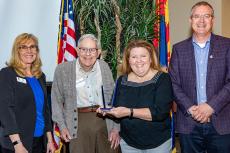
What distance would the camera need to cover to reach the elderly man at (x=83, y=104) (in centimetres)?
291

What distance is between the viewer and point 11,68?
9.11ft

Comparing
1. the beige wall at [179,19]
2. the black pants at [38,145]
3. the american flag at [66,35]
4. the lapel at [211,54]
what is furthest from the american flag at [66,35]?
the beige wall at [179,19]

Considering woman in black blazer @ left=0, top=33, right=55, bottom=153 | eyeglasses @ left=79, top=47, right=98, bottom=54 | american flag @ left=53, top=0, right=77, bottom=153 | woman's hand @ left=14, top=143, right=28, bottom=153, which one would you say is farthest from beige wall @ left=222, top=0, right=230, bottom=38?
woman's hand @ left=14, top=143, right=28, bottom=153

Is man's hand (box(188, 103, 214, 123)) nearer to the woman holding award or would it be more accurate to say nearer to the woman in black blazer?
the woman holding award

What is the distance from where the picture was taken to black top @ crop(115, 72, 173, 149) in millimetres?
2533

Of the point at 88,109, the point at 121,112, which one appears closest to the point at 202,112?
the point at 121,112

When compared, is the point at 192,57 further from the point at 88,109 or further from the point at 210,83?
the point at 88,109

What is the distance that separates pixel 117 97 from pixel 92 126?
420mm

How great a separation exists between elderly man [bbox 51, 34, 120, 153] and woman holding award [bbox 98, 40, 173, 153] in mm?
314

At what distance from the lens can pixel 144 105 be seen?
2547 mm

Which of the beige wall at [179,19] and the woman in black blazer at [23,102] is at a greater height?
the beige wall at [179,19]

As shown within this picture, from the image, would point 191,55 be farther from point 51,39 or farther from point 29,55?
point 51,39

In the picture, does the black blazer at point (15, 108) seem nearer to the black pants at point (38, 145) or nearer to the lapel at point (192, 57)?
the black pants at point (38, 145)

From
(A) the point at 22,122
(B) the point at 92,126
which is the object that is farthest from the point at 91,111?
(A) the point at 22,122
